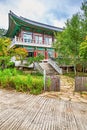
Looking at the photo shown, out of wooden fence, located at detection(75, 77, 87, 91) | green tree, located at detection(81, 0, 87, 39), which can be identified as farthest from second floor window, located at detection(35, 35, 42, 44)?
wooden fence, located at detection(75, 77, 87, 91)

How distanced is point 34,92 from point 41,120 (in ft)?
11.2

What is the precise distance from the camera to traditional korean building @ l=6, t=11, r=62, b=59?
74.6 ft

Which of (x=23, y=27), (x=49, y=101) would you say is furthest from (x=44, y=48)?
(x=49, y=101)

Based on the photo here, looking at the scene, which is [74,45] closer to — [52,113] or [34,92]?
[34,92]

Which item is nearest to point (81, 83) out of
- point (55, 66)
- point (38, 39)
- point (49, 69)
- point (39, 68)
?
point (39, 68)

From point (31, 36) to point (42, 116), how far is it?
2188 cm

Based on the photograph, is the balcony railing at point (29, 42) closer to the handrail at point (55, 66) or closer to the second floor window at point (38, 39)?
the second floor window at point (38, 39)

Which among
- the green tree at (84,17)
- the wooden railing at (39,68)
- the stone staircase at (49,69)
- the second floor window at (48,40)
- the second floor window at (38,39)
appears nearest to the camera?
the green tree at (84,17)

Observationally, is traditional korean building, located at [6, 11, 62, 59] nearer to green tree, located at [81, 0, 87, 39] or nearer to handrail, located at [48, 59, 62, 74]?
handrail, located at [48, 59, 62, 74]

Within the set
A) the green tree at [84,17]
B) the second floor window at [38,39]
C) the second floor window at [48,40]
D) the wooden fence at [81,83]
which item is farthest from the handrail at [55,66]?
the wooden fence at [81,83]

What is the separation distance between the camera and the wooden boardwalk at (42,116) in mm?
3926

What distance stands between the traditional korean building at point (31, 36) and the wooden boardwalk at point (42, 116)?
17.3m

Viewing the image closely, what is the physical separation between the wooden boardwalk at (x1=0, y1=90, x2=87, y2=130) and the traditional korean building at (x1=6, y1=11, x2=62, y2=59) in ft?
56.9

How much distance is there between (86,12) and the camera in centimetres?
1437
